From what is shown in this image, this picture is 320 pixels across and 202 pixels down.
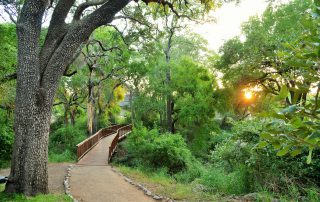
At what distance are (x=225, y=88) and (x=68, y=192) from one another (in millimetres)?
16270

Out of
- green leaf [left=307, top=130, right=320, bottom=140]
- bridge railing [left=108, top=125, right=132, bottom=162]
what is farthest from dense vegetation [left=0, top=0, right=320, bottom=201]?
bridge railing [left=108, top=125, right=132, bottom=162]

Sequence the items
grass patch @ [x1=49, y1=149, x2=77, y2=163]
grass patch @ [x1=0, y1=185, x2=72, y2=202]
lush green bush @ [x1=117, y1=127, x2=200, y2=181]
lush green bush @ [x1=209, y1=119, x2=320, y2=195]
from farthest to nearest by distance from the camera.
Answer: grass patch @ [x1=49, y1=149, x2=77, y2=163], lush green bush @ [x1=117, y1=127, x2=200, y2=181], lush green bush @ [x1=209, y1=119, x2=320, y2=195], grass patch @ [x1=0, y1=185, x2=72, y2=202]

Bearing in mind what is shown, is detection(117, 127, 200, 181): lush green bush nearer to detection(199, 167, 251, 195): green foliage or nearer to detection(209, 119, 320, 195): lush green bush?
detection(199, 167, 251, 195): green foliage

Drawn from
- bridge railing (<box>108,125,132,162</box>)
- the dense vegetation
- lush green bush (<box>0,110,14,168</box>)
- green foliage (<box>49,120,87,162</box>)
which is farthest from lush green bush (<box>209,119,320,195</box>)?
lush green bush (<box>0,110,14,168</box>)

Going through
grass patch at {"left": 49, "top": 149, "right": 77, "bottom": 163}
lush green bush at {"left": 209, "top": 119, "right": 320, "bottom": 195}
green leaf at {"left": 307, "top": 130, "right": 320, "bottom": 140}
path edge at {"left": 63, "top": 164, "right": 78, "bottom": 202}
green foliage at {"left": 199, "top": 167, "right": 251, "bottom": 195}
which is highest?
green leaf at {"left": 307, "top": 130, "right": 320, "bottom": 140}

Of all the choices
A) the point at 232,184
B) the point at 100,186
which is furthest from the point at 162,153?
the point at 232,184

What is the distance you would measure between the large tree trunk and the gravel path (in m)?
1.61

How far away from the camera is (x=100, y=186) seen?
10047mm

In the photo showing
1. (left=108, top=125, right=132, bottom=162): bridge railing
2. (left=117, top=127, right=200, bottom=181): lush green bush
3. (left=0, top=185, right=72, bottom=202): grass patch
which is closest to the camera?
(left=0, top=185, right=72, bottom=202): grass patch

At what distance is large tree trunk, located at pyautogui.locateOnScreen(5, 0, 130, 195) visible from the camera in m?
7.38

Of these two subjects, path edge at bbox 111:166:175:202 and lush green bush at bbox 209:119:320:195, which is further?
path edge at bbox 111:166:175:202

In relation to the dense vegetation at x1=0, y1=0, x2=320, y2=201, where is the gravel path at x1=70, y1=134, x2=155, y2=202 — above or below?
below

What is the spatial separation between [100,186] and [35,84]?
14.6 feet

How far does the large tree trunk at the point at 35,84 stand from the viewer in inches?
291
